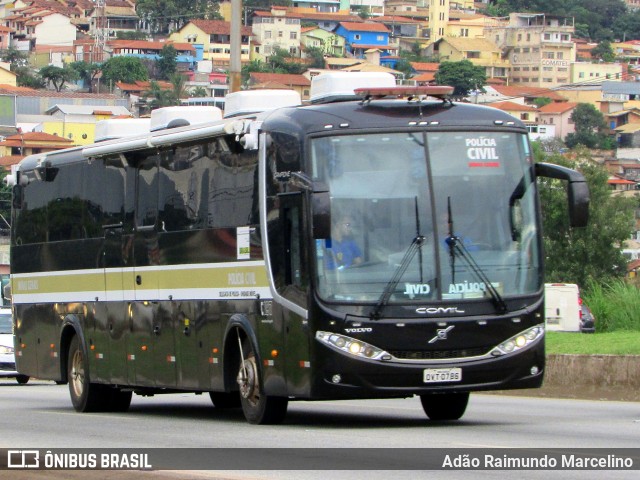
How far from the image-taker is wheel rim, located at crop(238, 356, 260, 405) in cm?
1640

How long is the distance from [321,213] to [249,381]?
2.59 m

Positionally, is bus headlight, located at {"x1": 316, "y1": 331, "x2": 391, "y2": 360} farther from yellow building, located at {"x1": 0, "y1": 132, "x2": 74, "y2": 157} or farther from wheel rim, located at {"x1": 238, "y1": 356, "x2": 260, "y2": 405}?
yellow building, located at {"x1": 0, "y1": 132, "x2": 74, "y2": 157}

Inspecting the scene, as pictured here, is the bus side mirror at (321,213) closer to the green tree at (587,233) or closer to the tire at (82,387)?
the tire at (82,387)

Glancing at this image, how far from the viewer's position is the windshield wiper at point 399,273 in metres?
15.0

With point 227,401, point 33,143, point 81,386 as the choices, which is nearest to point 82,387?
point 81,386

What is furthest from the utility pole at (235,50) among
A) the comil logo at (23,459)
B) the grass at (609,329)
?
the comil logo at (23,459)

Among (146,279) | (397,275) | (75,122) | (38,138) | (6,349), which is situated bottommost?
(75,122)

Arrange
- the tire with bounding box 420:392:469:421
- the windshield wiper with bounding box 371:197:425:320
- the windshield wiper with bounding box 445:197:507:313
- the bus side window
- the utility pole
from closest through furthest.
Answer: the windshield wiper with bounding box 371:197:425:320
the windshield wiper with bounding box 445:197:507:313
the tire with bounding box 420:392:469:421
the bus side window
the utility pole

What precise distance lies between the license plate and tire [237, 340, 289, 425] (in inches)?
68.9

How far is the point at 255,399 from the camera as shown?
16.5 m

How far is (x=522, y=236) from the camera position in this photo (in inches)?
615

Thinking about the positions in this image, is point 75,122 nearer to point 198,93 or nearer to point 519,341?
point 198,93

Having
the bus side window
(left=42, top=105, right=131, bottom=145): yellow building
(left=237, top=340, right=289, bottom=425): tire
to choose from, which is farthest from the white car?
(left=42, top=105, right=131, bottom=145): yellow building

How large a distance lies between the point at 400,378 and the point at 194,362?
351cm
